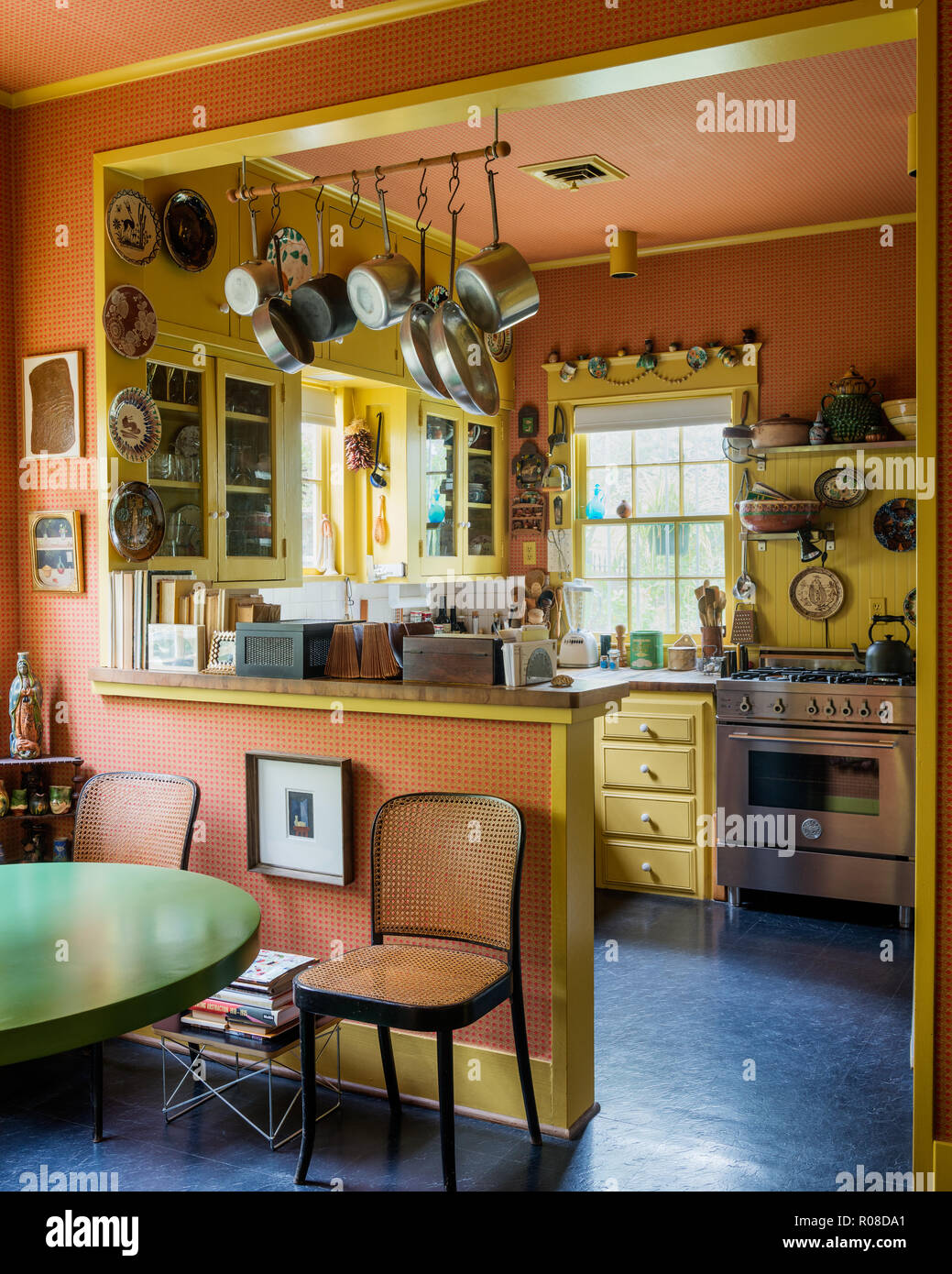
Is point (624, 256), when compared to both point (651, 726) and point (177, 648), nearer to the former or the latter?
point (651, 726)

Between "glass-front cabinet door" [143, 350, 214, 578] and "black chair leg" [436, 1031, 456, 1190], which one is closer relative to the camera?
"black chair leg" [436, 1031, 456, 1190]

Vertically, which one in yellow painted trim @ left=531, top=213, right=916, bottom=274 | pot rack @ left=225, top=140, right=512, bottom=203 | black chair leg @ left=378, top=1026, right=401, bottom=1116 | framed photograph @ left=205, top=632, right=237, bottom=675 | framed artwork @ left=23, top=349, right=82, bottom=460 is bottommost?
black chair leg @ left=378, top=1026, right=401, bottom=1116

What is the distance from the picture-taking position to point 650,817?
5.09m

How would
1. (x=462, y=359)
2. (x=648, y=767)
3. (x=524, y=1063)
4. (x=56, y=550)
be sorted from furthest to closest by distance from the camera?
1. (x=648, y=767)
2. (x=56, y=550)
3. (x=462, y=359)
4. (x=524, y=1063)

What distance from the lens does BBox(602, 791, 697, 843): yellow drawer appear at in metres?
5.04

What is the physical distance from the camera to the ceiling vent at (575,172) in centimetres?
449

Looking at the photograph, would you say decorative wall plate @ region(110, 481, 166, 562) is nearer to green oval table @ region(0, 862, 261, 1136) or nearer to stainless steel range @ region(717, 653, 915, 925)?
green oval table @ region(0, 862, 261, 1136)

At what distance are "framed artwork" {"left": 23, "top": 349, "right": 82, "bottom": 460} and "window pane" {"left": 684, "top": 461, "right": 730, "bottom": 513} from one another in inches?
129

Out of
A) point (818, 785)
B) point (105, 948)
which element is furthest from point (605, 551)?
point (105, 948)

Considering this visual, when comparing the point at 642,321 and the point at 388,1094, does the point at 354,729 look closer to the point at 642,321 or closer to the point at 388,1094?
the point at 388,1094

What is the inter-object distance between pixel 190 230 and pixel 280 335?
0.85m

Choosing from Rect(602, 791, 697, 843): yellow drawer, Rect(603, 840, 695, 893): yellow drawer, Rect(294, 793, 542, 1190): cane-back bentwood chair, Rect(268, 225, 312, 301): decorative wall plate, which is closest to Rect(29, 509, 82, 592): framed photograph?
Rect(268, 225, 312, 301): decorative wall plate
